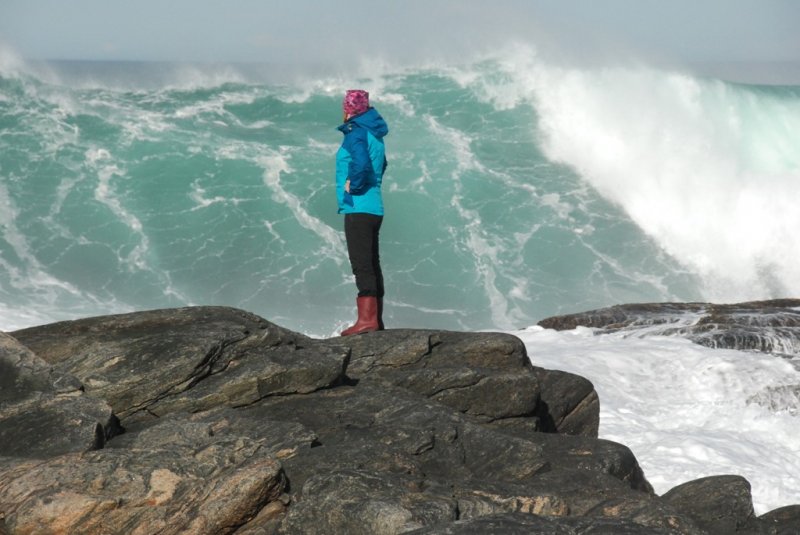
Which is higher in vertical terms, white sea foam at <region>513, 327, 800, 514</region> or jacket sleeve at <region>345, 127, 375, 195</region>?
jacket sleeve at <region>345, 127, 375, 195</region>

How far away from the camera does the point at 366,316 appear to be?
9312 mm

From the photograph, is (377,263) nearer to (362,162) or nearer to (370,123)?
(362,162)

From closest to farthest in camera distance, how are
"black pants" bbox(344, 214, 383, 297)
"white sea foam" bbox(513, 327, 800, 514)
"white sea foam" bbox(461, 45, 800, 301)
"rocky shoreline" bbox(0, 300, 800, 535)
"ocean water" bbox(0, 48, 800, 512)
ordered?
1. "rocky shoreline" bbox(0, 300, 800, 535)
2. "black pants" bbox(344, 214, 383, 297)
3. "white sea foam" bbox(513, 327, 800, 514)
4. "ocean water" bbox(0, 48, 800, 512)
5. "white sea foam" bbox(461, 45, 800, 301)

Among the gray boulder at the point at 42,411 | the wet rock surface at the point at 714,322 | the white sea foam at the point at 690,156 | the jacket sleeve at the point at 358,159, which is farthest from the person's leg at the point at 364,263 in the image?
→ the white sea foam at the point at 690,156

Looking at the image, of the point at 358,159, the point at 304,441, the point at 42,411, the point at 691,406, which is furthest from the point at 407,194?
the point at 42,411

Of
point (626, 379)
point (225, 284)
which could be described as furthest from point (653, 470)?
point (225, 284)

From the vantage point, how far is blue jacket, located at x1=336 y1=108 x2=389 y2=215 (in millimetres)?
8773

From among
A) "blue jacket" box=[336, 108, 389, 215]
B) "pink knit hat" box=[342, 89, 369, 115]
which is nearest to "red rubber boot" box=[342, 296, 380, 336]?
"blue jacket" box=[336, 108, 389, 215]

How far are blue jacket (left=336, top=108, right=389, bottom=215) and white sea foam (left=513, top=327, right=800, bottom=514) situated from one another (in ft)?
11.6

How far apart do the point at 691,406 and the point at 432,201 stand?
12.8 m

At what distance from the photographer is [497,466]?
22.2 feet

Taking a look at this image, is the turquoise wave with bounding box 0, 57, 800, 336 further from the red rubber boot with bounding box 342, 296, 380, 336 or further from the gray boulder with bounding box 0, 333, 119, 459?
the gray boulder with bounding box 0, 333, 119, 459

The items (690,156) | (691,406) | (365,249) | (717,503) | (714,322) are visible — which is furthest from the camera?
(690,156)

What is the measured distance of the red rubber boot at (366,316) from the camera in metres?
9.25
